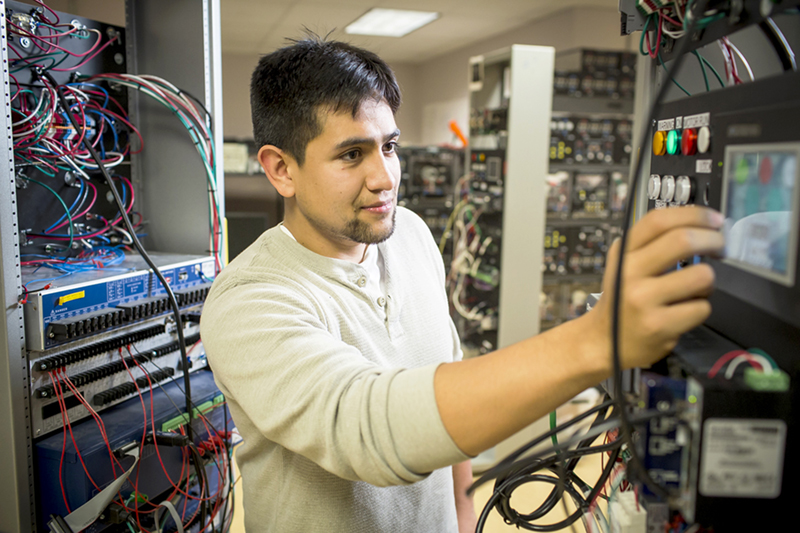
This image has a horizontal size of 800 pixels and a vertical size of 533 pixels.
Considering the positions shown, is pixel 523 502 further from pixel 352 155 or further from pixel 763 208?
pixel 763 208

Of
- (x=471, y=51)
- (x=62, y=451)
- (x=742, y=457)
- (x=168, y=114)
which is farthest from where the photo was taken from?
(x=471, y=51)

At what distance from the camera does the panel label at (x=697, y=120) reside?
0.66m

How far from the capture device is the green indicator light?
0.74 metres

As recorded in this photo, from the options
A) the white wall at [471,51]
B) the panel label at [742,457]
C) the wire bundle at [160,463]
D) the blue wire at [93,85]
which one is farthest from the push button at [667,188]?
the white wall at [471,51]

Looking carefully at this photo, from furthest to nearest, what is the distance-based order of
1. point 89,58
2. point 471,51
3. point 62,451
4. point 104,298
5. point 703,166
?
point 471,51
point 89,58
point 104,298
point 62,451
point 703,166

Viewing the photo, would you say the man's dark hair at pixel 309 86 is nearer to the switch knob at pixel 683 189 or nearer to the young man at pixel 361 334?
the young man at pixel 361 334

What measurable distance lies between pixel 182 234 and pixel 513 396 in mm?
1575

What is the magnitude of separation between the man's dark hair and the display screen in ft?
1.99

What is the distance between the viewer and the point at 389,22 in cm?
665

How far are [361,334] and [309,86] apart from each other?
0.44m

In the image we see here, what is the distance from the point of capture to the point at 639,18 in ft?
3.01

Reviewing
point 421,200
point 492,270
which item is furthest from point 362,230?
point 421,200

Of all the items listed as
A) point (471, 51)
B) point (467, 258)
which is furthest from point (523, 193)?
point (471, 51)

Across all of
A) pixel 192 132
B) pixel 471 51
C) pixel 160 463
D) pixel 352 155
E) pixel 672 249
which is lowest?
pixel 160 463
